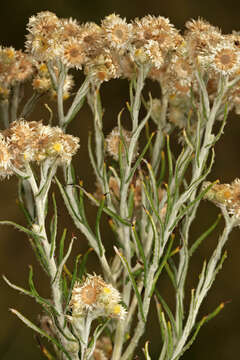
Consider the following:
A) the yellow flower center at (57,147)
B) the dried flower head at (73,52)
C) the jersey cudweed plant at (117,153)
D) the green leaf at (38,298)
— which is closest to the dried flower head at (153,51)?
the jersey cudweed plant at (117,153)

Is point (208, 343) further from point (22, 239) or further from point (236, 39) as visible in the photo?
point (236, 39)

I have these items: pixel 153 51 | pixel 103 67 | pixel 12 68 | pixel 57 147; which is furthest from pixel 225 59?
pixel 12 68

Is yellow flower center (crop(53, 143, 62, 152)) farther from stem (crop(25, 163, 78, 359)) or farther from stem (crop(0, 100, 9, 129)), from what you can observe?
stem (crop(0, 100, 9, 129))

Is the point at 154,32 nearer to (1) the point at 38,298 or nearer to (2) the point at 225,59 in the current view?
(2) the point at 225,59

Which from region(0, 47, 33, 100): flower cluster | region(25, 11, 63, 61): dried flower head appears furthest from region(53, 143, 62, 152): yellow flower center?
region(0, 47, 33, 100): flower cluster

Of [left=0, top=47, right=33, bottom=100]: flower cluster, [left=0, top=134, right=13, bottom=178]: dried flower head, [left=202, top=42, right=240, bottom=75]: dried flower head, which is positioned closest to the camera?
[left=0, top=134, right=13, bottom=178]: dried flower head
